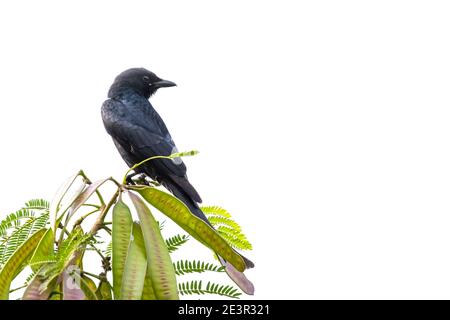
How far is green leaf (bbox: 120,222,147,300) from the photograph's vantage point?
8.79ft

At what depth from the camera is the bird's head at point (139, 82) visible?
7.03 meters

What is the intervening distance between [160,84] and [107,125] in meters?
0.81

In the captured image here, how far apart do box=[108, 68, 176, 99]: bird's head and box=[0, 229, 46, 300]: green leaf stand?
13.1ft

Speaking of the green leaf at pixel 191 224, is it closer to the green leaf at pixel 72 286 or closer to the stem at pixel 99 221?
the stem at pixel 99 221

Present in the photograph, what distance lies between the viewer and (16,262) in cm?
301

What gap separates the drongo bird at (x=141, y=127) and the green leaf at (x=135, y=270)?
8.05 feet

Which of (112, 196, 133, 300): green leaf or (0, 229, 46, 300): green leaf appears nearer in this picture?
(112, 196, 133, 300): green leaf

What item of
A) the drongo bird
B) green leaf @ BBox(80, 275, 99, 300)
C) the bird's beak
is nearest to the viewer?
green leaf @ BBox(80, 275, 99, 300)

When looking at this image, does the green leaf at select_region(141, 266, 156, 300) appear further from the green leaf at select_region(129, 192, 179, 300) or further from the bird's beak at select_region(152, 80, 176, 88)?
the bird's beak at select_region(152, 80, 176, 88)

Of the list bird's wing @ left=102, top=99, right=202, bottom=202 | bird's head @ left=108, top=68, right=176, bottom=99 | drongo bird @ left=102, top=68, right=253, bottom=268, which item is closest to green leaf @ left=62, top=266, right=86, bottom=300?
drongo bird @ left=102, top=68, right=253, bottom=268

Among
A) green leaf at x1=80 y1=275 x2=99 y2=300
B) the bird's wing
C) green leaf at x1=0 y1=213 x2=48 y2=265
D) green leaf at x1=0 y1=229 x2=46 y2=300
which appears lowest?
green leaf at x1=80 y1=275 x2=99 y2=300
